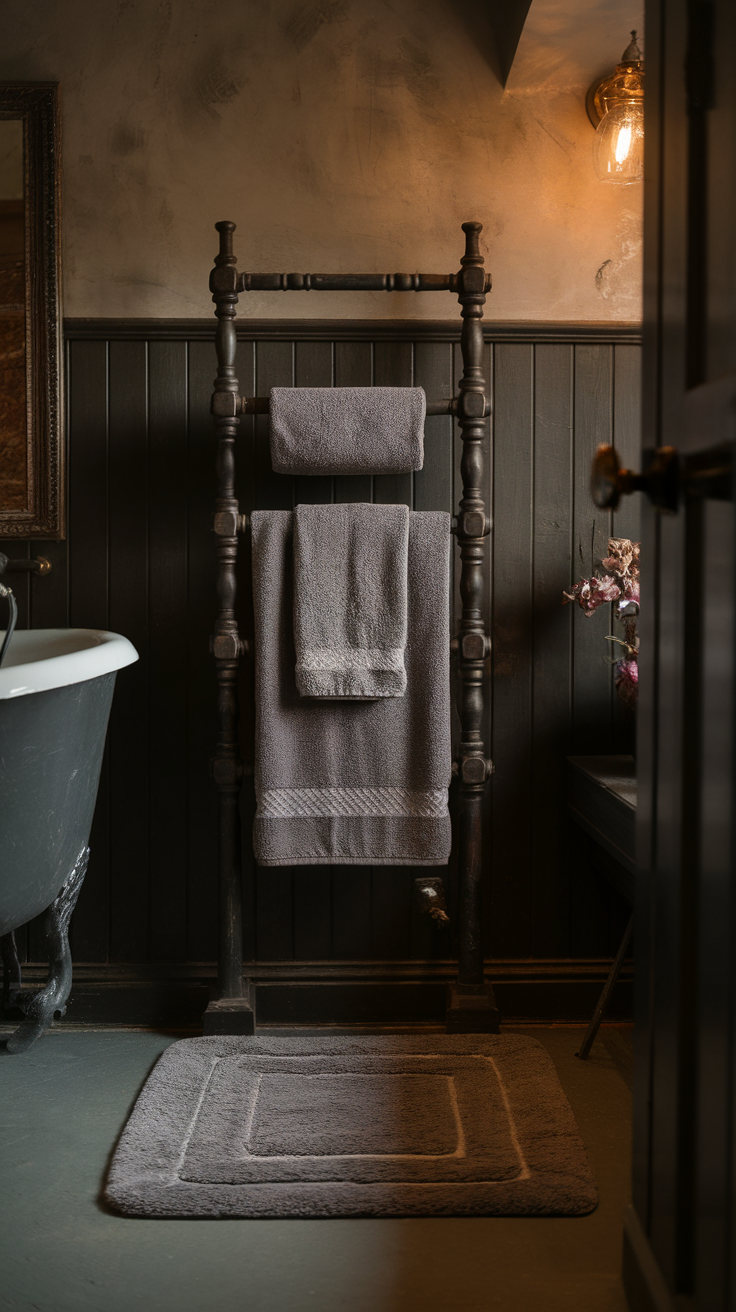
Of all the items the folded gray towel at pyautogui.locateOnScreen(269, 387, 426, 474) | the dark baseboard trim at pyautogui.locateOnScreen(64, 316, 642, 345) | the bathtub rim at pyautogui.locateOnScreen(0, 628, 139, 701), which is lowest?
the bathtub rim at pyautogui.locateOnScreen(0, 628, 139, 701)

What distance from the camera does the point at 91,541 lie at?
204 cm

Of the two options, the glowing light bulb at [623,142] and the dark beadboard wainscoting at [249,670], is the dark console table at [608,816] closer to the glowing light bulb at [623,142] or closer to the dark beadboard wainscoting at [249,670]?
the dark beadboard wainscoting at [249,670]

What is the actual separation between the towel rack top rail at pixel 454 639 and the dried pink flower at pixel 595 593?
192mm

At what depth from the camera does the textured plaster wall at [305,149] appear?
199cm

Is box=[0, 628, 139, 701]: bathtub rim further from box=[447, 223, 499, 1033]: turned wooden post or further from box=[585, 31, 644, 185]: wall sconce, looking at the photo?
box=[585, 31, 644, 185]: wall sconce

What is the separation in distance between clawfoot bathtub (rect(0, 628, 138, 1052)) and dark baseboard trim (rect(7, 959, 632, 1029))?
16 centimetres

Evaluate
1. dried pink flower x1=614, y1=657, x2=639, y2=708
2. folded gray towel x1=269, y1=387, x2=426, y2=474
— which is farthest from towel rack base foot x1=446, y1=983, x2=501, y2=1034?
folded gray towel x1=269, y1=387, x2=426, y2=474

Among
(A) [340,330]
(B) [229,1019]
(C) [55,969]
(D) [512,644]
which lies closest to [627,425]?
(D) [512,644]

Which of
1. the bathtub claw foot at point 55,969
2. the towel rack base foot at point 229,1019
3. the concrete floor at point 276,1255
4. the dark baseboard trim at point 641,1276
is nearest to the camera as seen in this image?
the dark baseboard trim at point 641,1276

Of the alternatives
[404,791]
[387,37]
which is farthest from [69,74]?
[404,791]

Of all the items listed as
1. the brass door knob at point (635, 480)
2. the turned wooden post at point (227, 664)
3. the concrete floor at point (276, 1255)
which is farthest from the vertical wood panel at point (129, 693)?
the brass door knob at point (635, 480)

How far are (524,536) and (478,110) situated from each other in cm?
85

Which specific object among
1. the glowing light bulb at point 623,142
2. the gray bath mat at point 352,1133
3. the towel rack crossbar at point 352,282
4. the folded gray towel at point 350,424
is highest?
the glowing light bulb at point 623,142

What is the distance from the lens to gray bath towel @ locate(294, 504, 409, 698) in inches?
72.9
